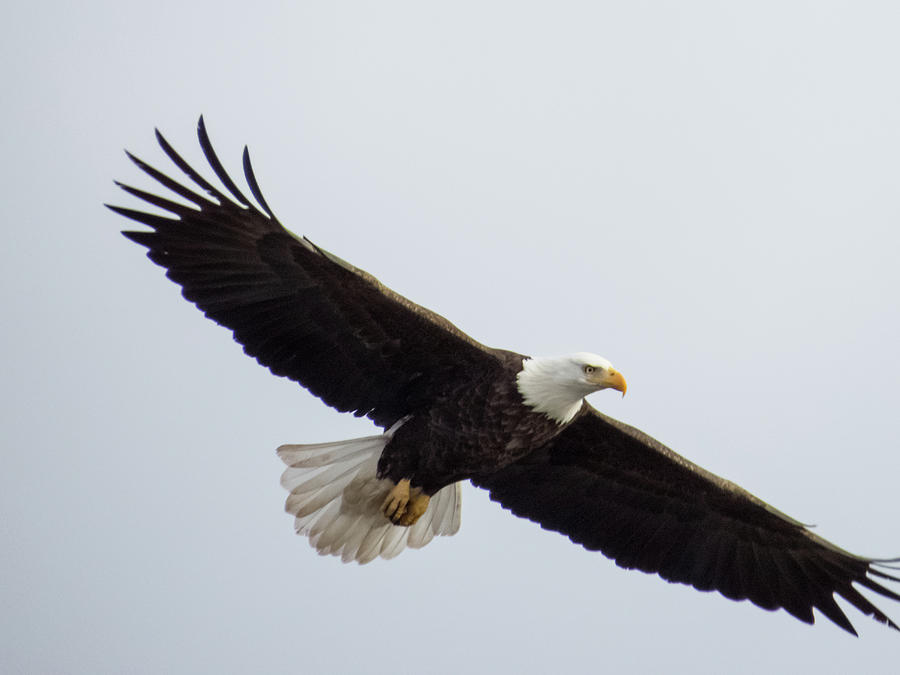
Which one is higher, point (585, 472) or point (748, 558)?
point (585, 472)

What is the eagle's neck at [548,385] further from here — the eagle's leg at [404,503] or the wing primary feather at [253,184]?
the wing primary feather at [253,184]

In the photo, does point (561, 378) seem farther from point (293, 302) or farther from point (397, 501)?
point (293, 302)

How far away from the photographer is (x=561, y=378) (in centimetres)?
812

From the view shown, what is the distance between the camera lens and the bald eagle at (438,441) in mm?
8016

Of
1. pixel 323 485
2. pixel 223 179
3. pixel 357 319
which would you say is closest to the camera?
pixel 223 179

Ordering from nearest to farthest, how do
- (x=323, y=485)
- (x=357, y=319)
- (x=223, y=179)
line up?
(x=223, y=179)
(x=357, y=319)
(x=323, y=485)

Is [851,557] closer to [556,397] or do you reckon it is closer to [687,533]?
[687,533]

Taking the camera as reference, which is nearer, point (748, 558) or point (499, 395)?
point (499, 395)

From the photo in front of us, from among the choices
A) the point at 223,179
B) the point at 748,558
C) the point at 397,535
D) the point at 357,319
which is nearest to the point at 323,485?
the point at 397,535

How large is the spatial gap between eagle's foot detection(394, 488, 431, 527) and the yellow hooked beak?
1376 mm

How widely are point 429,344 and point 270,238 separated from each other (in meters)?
1.08

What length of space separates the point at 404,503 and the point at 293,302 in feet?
4.74

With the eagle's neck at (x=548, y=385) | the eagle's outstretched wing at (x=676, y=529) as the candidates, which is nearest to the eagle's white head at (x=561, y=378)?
the eagle's neck at (x=548, y=385)

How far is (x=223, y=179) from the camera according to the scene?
25.3 feet
